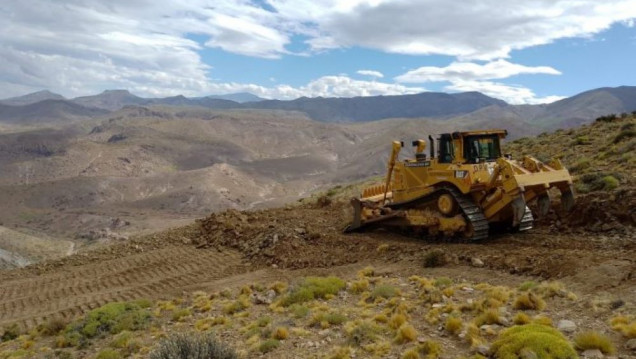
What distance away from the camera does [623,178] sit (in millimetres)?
16438

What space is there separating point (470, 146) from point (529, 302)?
663 cm

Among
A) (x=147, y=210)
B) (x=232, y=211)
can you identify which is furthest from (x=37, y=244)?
(x=232, y=211)

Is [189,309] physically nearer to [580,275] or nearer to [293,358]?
→ [293,358]

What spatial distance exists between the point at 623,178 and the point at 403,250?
815cm

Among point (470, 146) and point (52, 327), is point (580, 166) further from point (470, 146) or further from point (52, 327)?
point (52, 327)

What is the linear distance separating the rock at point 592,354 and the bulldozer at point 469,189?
617 cm

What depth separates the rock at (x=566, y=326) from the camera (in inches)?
286

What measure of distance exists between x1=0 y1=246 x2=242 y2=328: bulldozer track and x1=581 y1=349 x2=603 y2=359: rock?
10.2 m

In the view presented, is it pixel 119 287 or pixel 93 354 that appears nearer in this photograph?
pixel 93 354

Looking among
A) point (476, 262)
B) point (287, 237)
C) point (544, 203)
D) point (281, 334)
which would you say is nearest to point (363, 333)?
point (281, 334)

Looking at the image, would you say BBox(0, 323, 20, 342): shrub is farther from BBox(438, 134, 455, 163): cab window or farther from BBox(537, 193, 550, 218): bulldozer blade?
BBox(537, 193, 550, 218): bulldozer blade

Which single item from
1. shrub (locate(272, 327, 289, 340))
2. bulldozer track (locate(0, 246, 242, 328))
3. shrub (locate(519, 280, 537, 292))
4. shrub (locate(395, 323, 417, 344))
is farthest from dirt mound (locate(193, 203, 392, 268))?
shrub (locate(395, 323, 417, 344))

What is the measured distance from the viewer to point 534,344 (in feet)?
21.2

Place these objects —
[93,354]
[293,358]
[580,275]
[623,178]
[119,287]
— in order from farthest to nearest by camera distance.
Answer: [623,178] < [119,287] < [93,354] < [580,275] < [293,358]
